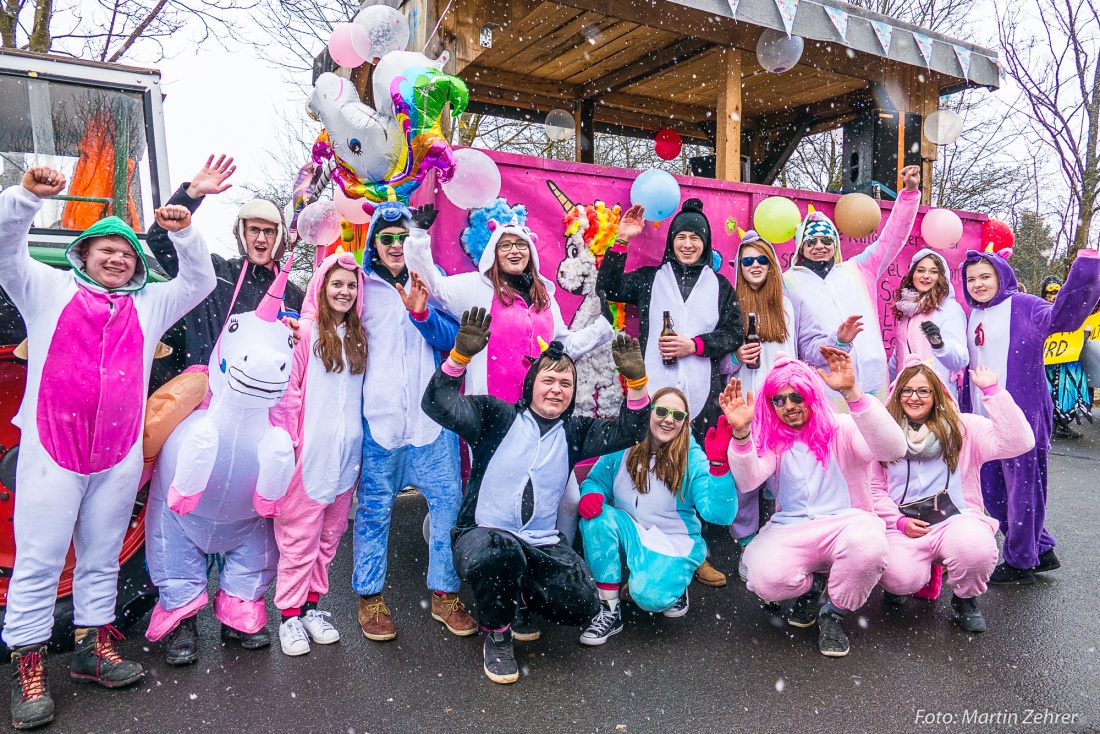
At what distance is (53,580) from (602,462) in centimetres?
245

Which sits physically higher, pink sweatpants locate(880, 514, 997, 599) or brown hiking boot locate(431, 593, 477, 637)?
pink sweatpants locate(880, 514, 997, 599)

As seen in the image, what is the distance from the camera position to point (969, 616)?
353cm

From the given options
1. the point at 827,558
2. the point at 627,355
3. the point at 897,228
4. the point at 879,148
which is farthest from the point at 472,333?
the point at 879,148

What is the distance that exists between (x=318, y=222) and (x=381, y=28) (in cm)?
123

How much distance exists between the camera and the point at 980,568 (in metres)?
3.43

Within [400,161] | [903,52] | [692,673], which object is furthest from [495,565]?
[903,52]

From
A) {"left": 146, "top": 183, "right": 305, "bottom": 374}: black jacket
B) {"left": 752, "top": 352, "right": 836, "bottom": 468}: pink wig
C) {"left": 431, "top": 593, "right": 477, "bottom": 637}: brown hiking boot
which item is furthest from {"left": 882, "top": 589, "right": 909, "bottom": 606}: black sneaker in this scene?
{"left": 146, "top": 183, "right": 305, "bottom": 374}: black jacket

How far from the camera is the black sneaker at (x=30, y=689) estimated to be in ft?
8.79

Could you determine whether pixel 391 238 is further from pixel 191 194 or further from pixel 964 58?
pixel 964 58

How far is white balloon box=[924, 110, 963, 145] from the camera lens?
6.47 metres

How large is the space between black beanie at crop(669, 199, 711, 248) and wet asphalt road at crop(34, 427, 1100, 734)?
2071 millimetres

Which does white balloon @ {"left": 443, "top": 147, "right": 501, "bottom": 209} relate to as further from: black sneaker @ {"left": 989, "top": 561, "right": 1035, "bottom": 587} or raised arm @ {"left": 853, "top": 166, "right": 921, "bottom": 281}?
black sneaker @ {"left": 989, "top": 561, "right": 1035, "bottom": 587}

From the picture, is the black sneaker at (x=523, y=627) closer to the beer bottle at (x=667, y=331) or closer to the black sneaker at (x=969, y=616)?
the beer bottle at (x=667, y=331)

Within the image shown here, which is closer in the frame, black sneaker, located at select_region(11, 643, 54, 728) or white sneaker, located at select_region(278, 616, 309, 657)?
black sneaker, located at select_region(11, 643, 54, 728)
